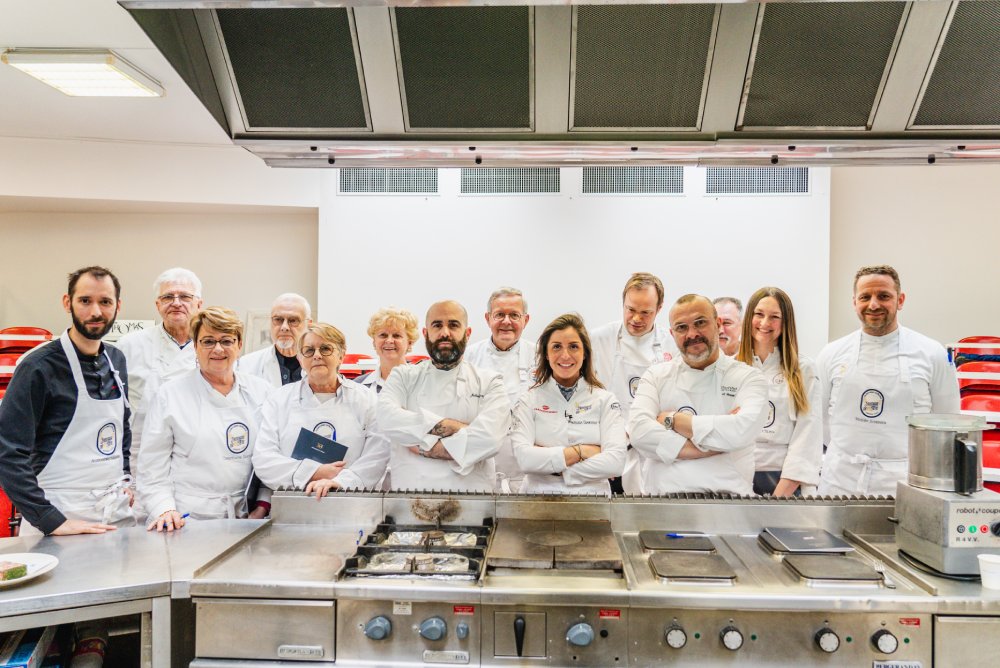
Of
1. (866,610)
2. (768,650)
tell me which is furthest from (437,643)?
(866,610)

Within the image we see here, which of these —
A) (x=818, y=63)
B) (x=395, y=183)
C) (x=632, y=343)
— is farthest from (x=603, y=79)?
(x=395, y=183)

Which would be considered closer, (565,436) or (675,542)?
(675,542)

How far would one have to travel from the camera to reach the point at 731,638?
5.11ft

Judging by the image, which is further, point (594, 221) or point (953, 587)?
point (594, 221)

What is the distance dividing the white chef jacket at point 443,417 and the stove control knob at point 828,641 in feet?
4.19

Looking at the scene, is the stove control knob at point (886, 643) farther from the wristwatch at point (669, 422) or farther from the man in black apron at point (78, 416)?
the man in black apron at point (78, 416)

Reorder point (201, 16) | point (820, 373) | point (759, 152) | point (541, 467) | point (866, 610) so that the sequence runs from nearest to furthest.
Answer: point (866, 610) → point (201, 16) → point (759, 152) → point (541, 467) → point (820, 373)

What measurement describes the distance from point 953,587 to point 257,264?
208 inches

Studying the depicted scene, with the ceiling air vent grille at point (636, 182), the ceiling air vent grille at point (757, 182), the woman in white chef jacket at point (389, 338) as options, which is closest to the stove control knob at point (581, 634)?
the woman in white chef jacket at point (389, 338)

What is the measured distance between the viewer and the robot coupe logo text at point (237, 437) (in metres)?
2.44

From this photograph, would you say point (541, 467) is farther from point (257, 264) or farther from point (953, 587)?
point (257, 264)

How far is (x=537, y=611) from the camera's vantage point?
160 cm

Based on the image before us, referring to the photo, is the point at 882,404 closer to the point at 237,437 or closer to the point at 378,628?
the point at 378,628

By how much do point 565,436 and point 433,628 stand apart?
1.13 m
